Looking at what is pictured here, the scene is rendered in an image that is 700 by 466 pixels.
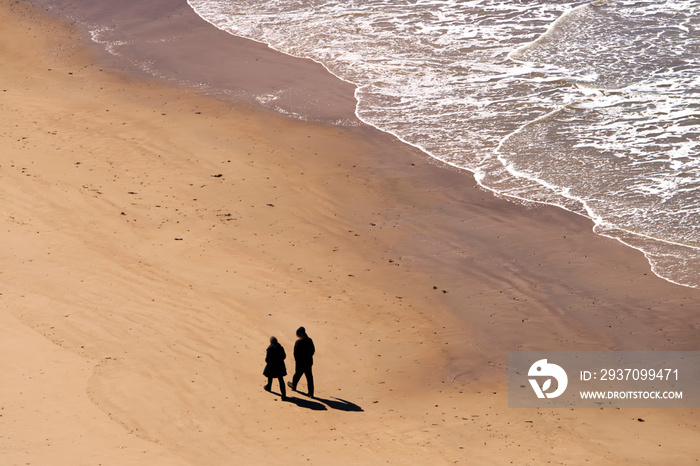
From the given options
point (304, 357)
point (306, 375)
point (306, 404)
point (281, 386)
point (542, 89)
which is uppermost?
point (542, 89)

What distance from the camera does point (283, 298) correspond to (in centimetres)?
1317

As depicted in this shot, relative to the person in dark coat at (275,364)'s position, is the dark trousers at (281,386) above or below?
below

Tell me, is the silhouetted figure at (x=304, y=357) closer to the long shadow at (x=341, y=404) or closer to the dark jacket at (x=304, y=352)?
the dark jacket at (x=304, y=352)

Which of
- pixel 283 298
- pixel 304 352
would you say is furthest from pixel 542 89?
pixel 304 352

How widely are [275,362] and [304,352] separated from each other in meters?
0.40

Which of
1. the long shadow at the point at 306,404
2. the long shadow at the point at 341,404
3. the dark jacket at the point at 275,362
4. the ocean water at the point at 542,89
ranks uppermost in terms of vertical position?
the ocean water at the point at 542,89

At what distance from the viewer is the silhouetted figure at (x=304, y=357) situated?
35.3 ft

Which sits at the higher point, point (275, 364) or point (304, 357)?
point (304, 357)

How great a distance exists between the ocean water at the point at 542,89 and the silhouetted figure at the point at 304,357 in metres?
6.29

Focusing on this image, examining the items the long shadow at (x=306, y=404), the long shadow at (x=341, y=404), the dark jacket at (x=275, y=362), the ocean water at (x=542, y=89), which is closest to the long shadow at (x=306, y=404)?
the long shadow at (x=306, y=404)

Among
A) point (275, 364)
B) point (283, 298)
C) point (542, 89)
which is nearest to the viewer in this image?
point (275, 364)

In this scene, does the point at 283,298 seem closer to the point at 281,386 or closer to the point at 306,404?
the point at 281,386

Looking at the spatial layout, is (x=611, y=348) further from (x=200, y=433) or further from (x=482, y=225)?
(x=200, y=433)

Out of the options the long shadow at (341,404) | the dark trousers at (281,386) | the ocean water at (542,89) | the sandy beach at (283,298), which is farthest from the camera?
the ocean water at (542,89)
